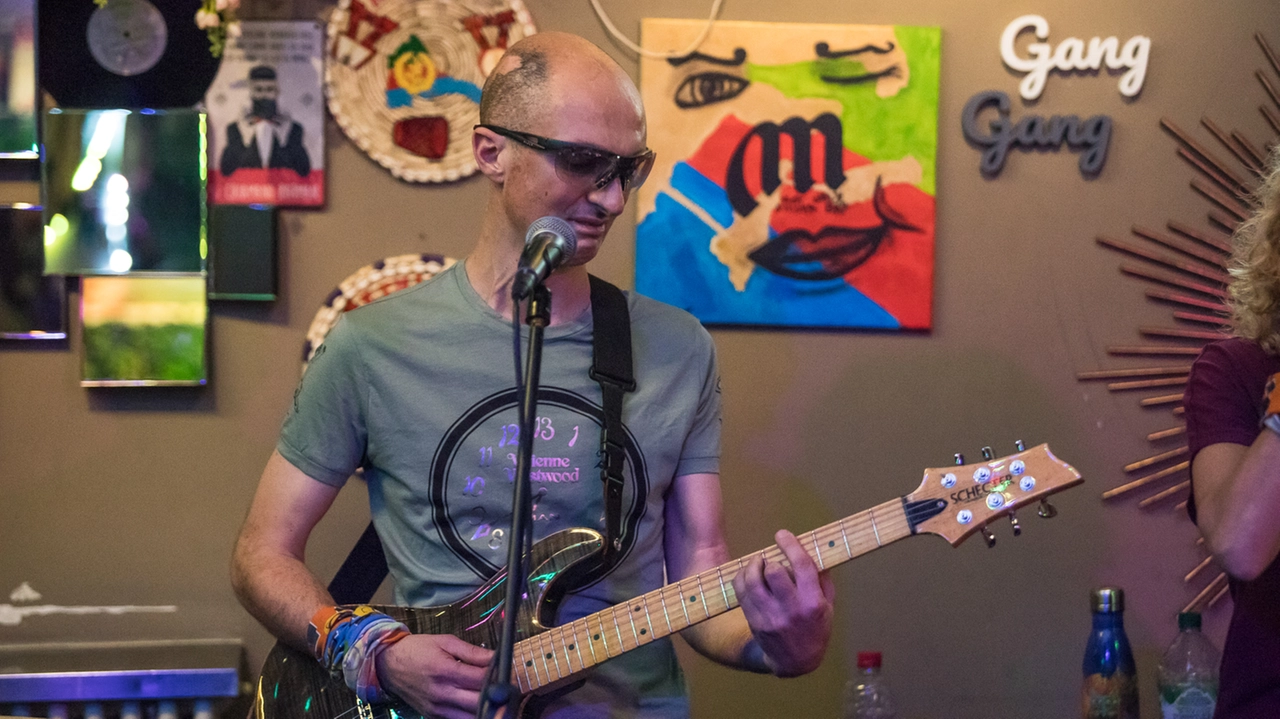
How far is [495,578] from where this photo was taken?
66.1 inches

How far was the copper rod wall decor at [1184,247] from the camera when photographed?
2705 mm

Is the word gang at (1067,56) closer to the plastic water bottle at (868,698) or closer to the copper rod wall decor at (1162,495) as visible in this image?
the copper rod wall decor at (1162,495)

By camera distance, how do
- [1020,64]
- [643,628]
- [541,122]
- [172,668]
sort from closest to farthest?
[643,628] < [541,122] < [172,668] < [1020,64]

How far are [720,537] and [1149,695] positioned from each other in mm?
1472

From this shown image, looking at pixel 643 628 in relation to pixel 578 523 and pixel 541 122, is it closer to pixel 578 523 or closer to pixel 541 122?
pixel 578 523

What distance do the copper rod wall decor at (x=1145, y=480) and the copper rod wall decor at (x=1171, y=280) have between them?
1.34ft

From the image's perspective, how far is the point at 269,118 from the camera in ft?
8.65

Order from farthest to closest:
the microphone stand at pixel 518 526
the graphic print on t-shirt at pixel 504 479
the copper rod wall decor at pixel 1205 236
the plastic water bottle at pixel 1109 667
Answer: the copper rod wall decor at pixel 1205 236, the plastic water bottle at pixel 1109 667, the graphic print on t-shirt at pixel 504 479, the microphone stand at pixel 518 526

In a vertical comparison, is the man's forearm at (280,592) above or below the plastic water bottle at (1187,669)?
above

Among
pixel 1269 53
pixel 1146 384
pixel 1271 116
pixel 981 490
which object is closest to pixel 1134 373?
pixel 1146 384

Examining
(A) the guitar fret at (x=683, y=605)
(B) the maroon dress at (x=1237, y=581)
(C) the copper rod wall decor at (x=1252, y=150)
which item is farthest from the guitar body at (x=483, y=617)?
(C) the copper rod wall decor at (x=1252, y=150)

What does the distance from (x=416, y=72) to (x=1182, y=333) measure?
1.90m

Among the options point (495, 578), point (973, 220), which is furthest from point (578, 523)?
point (973, 220)

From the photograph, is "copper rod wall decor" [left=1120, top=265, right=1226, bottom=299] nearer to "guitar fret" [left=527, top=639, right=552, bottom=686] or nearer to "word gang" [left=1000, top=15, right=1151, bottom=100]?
"word gang" [left=1000, top=15, right=1151, bottom=100]
